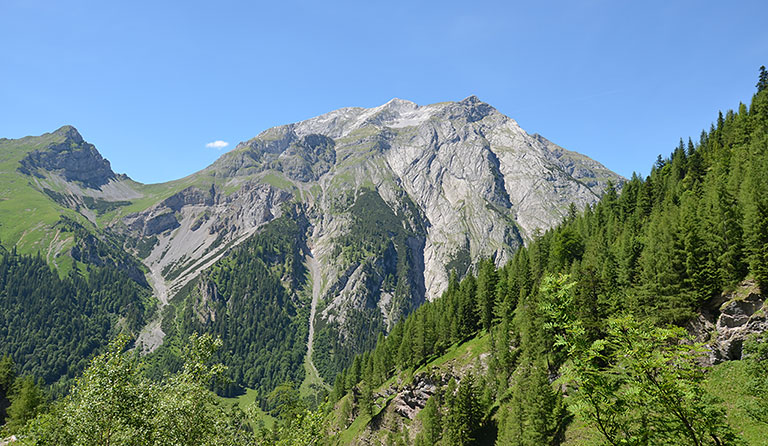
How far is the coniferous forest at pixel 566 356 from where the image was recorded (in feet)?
39.4

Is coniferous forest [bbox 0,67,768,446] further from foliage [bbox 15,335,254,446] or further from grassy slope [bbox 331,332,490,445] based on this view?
grassy slope [bbox 331,332,490,445]

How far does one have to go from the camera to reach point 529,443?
47.2m

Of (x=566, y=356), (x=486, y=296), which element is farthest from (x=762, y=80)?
(x=566, y=356)

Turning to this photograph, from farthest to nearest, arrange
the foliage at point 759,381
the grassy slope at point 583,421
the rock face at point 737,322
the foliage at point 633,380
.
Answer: the rock face at point 737,322 → the grassy slope at point 583,421 → the foliage at point 759,381 → the foliage at point 633,380

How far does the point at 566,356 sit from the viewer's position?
13.9m

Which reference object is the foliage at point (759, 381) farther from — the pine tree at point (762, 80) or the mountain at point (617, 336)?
the pine tree at point (762, 80)

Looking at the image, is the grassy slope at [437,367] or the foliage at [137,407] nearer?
the foliage at [137,407]

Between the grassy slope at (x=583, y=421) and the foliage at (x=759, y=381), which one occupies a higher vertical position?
the foliage at (x=759, y=381)

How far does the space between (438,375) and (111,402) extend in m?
76.5

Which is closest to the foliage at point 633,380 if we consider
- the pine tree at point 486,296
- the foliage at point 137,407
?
the foliage at point 137,407

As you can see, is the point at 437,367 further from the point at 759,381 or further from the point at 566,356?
the point at 566,356

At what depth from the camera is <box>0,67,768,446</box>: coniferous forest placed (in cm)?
1202

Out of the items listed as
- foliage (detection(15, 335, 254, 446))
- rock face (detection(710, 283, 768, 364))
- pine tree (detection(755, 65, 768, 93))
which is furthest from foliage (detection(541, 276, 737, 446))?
pine tree (detection(755, 65, 768, 93))

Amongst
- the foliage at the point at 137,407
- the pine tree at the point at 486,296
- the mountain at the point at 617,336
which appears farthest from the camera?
the pine tree at the point at 486,296
